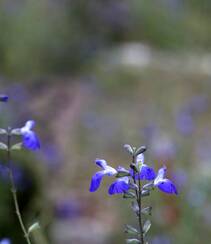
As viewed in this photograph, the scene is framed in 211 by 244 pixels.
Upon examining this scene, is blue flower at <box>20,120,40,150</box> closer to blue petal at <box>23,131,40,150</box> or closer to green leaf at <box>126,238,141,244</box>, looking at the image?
blue petal at <box>23,131,40,150</box>

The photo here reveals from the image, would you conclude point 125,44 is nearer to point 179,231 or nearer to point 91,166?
point 91,166

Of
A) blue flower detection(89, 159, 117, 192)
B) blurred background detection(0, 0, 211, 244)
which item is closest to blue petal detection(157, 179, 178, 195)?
blue flower detection(89, 159, 117, 192)

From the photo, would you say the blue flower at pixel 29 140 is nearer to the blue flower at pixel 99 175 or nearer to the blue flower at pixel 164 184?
the blue flower at pixel 99 175

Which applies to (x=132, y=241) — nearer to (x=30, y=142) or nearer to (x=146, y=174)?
(x=146, y=174)

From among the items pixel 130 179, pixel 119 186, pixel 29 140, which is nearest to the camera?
pixel 119 186

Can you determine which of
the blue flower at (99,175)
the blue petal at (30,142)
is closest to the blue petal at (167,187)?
the blue flower at (99,175)

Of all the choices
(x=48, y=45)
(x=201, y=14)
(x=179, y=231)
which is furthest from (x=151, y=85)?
(x=179, y=231)

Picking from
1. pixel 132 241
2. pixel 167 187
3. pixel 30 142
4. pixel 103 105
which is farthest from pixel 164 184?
pixel 103 105
